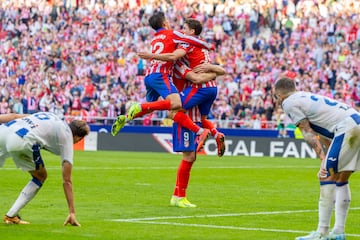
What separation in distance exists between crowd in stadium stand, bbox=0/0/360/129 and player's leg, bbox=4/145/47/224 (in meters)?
25.1

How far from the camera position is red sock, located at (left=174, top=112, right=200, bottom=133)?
1633 centimetres

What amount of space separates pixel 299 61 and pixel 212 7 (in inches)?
282

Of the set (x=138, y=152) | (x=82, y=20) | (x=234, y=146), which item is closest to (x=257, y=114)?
(x=234, y=146)

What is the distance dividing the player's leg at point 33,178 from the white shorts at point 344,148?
142 inches

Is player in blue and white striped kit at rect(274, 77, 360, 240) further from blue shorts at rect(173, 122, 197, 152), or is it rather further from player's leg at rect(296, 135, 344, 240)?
blue shorts at rect(173, 122, 197, 152)

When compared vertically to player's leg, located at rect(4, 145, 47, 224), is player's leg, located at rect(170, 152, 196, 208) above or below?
below

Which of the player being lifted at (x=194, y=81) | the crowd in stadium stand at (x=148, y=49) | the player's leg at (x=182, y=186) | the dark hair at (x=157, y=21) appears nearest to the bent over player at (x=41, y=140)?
the player's leg at (x=182, y=186)

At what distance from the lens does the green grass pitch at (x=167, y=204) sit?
12492 mm

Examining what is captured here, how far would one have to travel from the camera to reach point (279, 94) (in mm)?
11766

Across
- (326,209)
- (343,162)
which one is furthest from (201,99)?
(326,209)

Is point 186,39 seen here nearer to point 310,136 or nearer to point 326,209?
point 310,136

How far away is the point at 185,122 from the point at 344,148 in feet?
16.6

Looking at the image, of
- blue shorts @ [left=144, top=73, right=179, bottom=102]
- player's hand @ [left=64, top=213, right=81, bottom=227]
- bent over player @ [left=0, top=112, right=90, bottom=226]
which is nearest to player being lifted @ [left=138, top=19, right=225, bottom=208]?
Answer: blue shorts @ [left=144, top=73, right=179, bottom=102]

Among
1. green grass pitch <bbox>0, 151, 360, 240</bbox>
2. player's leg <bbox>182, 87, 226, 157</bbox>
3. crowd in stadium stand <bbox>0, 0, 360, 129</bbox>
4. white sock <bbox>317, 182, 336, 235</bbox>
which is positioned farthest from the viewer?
crowd in stadium stand <bbox>0, 0, 360, 129</bbox>
